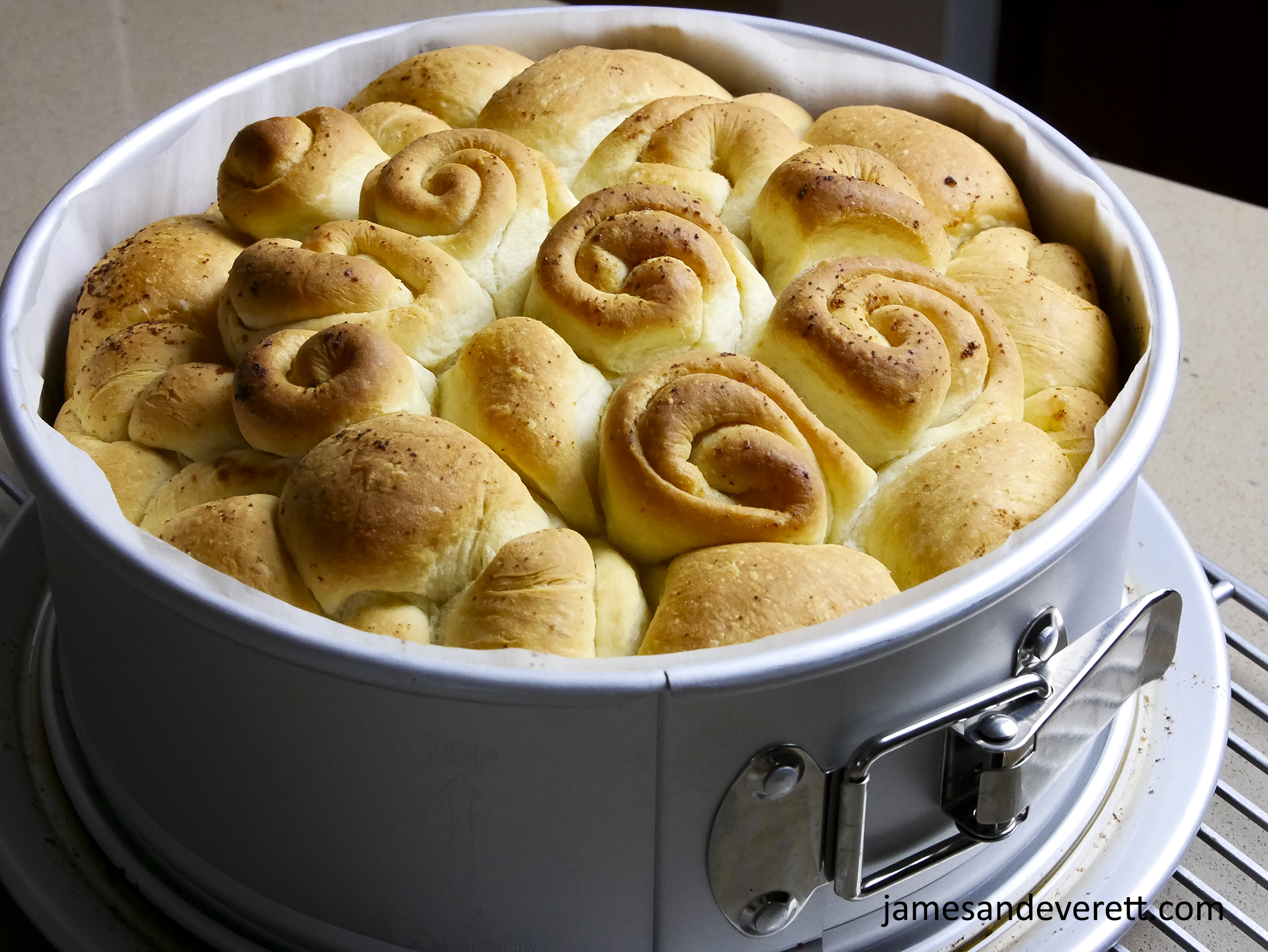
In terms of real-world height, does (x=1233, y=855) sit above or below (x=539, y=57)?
→ below

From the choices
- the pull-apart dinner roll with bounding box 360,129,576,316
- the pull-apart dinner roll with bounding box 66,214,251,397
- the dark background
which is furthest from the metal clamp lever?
the dark background

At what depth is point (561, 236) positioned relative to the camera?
3.16 feet

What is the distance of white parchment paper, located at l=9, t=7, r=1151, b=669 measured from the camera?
2.64 feet

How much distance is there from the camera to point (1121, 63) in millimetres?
2613

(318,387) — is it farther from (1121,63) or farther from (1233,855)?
(1121,63)

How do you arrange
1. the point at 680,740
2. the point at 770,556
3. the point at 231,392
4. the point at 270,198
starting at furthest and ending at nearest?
1. the point at 270,198
2. the point at 231,392
3. the point at 770,556
4. the point at 680,740

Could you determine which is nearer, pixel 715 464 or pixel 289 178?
pixel 715 464

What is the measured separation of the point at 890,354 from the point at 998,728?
276 millimetres

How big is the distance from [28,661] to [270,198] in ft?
1.45

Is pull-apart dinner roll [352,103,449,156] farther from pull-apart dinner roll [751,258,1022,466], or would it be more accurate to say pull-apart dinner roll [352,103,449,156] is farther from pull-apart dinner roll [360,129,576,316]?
pull-apart dinner roll [751,258,1022,466]

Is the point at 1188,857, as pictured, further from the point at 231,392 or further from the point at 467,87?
the point at 467,87

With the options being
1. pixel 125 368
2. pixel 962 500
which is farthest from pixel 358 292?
pixel 962 500

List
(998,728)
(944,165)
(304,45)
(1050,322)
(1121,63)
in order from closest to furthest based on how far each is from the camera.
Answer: (998,728)
(1050,322)
(944,165)
(304,45)
(1121,63)

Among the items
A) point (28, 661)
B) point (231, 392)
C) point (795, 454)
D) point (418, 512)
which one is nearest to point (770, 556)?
point (795, 454)
